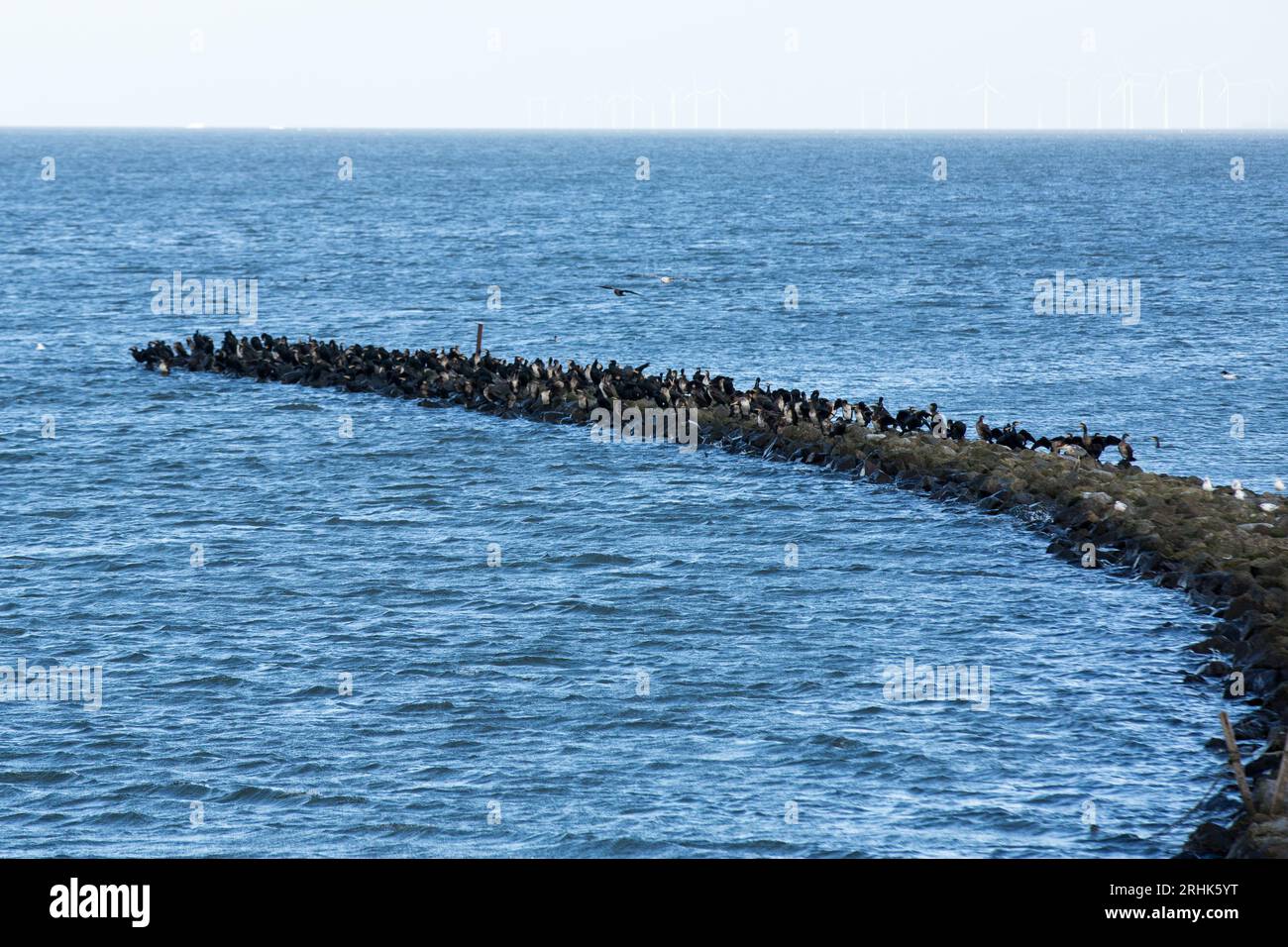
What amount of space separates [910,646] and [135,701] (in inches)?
496

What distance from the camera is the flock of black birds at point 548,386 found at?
41219 millimetres

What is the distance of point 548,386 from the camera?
163ft

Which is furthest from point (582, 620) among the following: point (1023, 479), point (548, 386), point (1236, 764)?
point (548, 386)

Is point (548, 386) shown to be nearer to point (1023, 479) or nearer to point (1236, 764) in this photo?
point (1023, 479)

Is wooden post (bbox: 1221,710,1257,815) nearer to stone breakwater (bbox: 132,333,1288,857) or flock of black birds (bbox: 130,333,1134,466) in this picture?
stone breakwater (bbox: 132,333,1288,857)

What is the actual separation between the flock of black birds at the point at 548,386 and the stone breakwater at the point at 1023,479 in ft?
0.23

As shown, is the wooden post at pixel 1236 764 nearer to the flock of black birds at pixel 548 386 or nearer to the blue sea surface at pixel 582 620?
the blue sea surface at pixel 582 620

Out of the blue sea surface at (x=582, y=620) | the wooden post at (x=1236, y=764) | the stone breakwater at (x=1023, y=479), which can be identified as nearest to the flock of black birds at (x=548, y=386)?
the stone breakwater at (x=1023, y=479)

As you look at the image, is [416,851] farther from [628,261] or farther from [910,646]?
[628,261]

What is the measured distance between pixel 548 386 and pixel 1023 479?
1855 cm
